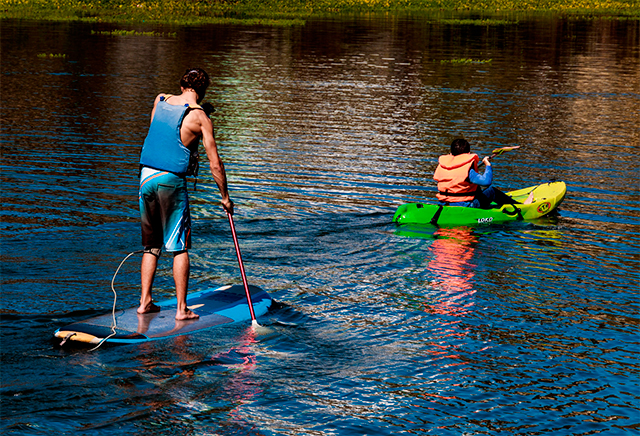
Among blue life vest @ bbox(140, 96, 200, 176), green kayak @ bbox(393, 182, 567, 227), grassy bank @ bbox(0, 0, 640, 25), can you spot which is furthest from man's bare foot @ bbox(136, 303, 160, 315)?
grassy bank @ bbox(0, 0, 640, 25)

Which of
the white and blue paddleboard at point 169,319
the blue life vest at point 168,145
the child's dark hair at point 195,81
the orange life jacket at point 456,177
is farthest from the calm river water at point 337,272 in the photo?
the child's dark hair at point 195,81

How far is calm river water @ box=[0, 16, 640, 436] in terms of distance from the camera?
22.1 ft

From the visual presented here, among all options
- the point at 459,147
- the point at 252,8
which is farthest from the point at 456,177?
the point at 252,8

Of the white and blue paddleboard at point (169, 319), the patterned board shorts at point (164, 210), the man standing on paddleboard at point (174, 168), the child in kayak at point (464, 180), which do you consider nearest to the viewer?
the white and blue paddleboard at point (169, 319)

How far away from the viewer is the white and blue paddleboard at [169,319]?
7570 millimetres

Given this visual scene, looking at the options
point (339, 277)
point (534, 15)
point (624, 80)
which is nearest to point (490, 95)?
point (624, 80)

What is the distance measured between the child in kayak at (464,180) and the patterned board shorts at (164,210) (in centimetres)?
584

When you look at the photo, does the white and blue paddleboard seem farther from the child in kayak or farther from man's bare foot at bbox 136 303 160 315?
the child in kayak

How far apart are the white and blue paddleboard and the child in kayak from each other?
16.1 feet

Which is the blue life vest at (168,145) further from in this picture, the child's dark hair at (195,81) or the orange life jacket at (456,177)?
the orange life jacket at (456,177)

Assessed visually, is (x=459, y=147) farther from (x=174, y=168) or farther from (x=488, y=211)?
(x=174, y=168)

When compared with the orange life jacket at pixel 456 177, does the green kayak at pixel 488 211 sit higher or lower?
lower

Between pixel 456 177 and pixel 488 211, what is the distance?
0.84 metres

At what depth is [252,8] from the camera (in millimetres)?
62906
